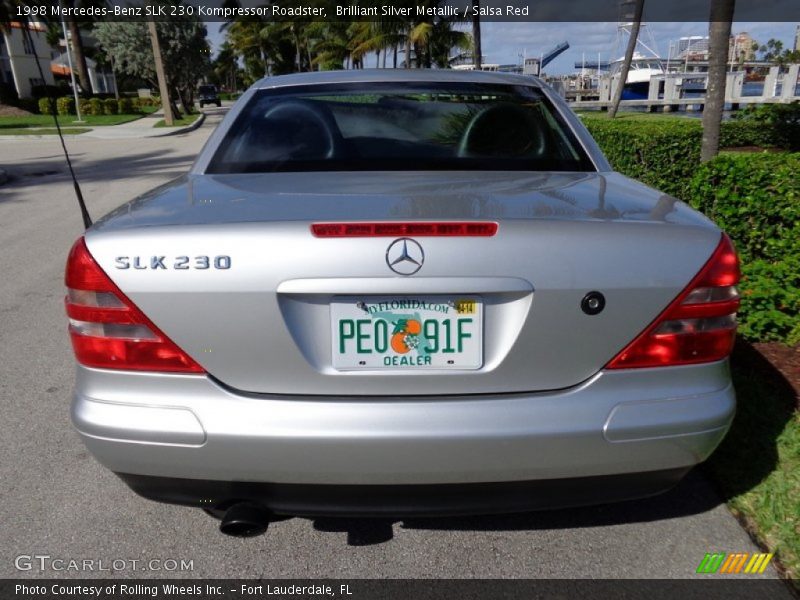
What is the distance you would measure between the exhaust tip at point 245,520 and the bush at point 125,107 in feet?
142

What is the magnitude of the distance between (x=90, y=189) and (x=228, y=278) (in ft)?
38.4

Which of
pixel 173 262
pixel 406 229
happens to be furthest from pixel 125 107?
pixel 406 229

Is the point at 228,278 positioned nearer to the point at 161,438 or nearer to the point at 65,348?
the point at 161,438

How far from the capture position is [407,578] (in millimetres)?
2336

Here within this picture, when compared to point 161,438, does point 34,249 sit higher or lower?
lower

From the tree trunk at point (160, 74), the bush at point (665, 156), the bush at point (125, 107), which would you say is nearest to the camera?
the bush at point (665, 156)

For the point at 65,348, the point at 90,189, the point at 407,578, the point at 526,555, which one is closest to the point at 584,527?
the point at 526,555

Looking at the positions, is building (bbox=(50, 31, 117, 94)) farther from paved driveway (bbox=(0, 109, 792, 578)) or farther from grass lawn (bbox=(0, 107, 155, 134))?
paved driveway (bbox=(0, 109, 792, 578))

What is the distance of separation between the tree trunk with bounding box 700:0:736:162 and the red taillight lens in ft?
A: 21.6

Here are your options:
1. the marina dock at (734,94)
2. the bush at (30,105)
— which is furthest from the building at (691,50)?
the bush at (30,105)

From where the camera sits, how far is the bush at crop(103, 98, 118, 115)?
3847 centimetres

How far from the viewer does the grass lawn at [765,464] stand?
2488 mm

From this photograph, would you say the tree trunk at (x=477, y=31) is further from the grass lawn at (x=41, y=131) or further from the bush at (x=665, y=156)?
the bush at (x=665, y=156)

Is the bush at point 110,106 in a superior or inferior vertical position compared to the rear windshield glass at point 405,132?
inferior
